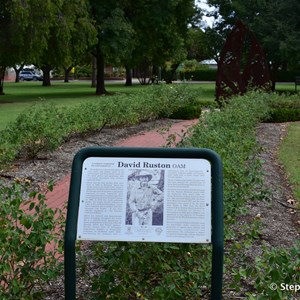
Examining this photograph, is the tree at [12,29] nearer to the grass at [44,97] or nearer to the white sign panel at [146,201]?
the grass at [44,97]

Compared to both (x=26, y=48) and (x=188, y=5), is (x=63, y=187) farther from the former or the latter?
(x=188, y=5)

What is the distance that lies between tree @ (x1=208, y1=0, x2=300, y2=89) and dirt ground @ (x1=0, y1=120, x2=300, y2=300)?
16.6 meters

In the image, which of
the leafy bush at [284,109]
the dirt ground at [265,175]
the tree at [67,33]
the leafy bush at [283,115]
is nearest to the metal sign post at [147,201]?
the dirt ground at [265,175]

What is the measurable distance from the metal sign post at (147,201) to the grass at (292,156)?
454cm

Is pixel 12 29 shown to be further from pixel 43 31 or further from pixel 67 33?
pixel 67 33

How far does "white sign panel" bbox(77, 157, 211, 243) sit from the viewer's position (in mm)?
2838

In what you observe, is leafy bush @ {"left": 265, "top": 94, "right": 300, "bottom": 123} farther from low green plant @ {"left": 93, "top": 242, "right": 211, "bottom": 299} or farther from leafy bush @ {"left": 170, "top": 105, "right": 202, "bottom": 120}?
low green plant @ {"left": 93, "top": 242, "right": 211, "bottom": 299}

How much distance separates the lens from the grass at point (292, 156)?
838 cm

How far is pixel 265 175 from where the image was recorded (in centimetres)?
828

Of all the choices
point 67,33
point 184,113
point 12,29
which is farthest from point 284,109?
point 12,29

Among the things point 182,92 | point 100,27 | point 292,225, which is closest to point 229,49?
point 182,92

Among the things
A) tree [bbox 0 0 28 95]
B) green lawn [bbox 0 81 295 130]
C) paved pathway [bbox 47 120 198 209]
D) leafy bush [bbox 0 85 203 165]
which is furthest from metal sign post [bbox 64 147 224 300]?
tree [bbox 0 0 28 95]

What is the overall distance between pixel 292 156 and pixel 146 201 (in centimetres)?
830

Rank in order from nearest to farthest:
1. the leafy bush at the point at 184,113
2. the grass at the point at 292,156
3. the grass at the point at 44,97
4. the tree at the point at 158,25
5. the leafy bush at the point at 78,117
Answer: the grass at the point at 292,156 < the leafy bush at the point at 78,117 < the leafy bush at the point at 184,113 < the grass at the point at 44,97 < the tree at the point at 158,25
